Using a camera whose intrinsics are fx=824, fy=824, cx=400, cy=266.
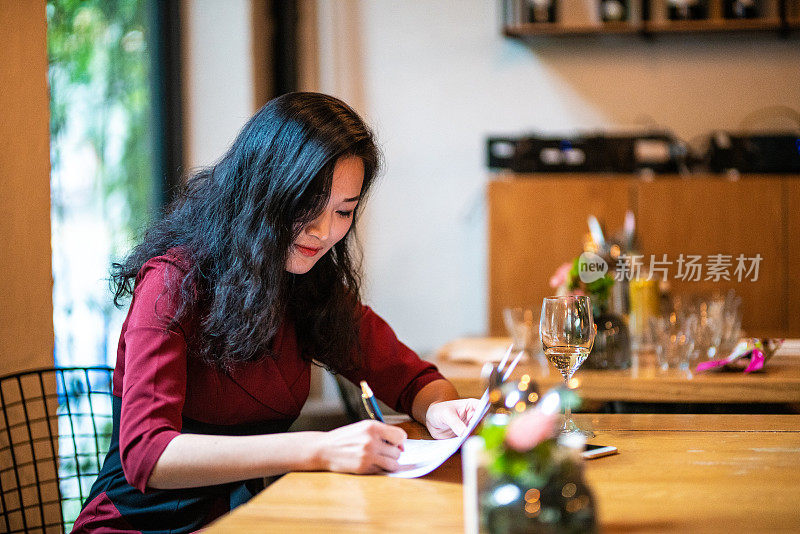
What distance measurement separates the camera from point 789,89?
4.02 m

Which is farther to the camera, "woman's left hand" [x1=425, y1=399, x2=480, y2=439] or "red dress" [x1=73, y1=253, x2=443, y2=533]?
"woman's left hand" [x1=425, y1=399, x2=480, y2=439]

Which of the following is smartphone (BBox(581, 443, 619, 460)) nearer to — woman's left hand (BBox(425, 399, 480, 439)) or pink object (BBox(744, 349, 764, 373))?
woman's left hand (BBox(425, 399, 480, 439))

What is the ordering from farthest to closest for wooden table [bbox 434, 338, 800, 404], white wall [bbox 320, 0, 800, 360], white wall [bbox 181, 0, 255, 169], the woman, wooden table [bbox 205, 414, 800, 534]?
white wall [bbox 320, 0, 800, 360] → white wall [bbox 181, 0, 255, 169] → wooden table [bbox 434, 338, 800, 404] → the woman → wooden table [bbox 205, 414, 800, 534]

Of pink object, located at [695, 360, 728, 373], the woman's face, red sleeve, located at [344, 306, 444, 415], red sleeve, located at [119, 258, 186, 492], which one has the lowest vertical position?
pink object, located at [695, 360, 728, 373]

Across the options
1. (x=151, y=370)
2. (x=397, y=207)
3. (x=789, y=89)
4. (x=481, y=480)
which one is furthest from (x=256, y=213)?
(x=789, y=89)

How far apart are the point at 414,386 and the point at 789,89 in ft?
10.6

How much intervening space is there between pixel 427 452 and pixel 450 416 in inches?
5.5

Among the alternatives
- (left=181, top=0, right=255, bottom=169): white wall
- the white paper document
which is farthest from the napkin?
(left=181, top=0, right=255, bottom=169): white wall

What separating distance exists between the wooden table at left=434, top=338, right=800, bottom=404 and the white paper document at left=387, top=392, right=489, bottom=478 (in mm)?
707

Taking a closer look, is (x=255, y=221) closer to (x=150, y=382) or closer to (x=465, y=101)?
(x=150, y=382)

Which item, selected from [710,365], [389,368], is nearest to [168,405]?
[389,368]

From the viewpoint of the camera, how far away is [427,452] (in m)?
1.24

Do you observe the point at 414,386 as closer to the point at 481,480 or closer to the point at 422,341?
the point at 481,480

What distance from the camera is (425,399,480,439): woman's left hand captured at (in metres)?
1.35
